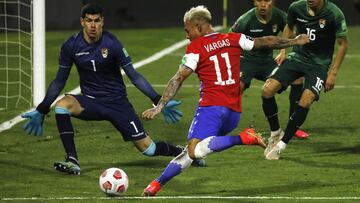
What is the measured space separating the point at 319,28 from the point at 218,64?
3.12 m

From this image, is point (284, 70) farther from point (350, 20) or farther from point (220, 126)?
point (350, 20)

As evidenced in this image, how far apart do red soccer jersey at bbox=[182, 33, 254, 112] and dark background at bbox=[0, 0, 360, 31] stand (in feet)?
90.2

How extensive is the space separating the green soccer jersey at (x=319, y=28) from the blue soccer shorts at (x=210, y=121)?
3003 millimetres

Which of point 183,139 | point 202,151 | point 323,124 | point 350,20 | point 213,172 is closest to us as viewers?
point 202,151

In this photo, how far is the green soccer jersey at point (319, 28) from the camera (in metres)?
13.7

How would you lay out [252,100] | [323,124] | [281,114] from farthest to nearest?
[252,100], [281,114], [323,124]

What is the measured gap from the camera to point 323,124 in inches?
655

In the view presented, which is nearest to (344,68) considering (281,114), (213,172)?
(281,114)

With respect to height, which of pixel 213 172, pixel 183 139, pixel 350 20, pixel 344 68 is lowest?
pixel 350 20

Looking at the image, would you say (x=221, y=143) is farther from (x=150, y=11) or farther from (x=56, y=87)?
(x=150, y=11)

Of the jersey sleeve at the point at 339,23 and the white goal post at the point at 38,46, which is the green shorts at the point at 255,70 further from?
the white goal post at the point at 38,46

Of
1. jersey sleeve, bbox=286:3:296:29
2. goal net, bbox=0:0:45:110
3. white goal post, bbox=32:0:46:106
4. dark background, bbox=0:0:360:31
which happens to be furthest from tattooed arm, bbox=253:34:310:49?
dark background, bbox=0:0:360:31

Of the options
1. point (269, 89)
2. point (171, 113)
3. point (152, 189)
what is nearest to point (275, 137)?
point (269, 89)

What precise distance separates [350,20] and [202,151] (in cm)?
2952
